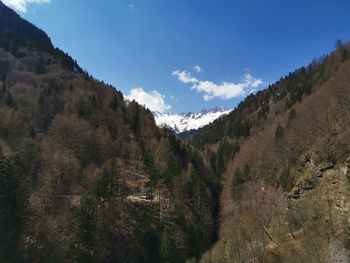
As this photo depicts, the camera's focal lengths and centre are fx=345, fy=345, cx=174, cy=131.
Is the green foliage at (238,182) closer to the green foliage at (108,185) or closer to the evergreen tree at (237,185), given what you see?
the evergreen tree at (237,185)

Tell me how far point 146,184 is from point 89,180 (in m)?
14.4

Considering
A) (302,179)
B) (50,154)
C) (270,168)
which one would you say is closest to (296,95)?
(270,168)

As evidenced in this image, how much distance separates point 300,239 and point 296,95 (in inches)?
4505

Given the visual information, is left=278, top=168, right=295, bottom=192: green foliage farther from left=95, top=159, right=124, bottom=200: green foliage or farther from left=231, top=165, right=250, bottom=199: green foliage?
left=95, top=159, right=124, bottom=200: green foliage

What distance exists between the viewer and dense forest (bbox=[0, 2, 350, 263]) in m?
48.5

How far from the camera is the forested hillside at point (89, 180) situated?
52.1 m

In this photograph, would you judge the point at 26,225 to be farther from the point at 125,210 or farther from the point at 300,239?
the point at 300,239

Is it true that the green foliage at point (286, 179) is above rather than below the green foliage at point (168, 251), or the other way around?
above

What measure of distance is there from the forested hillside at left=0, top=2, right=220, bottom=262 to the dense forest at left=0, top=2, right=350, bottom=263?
0.93 ft

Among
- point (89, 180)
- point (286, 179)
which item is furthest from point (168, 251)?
point (286, 179)

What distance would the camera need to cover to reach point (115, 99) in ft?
440

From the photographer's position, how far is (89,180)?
266ft

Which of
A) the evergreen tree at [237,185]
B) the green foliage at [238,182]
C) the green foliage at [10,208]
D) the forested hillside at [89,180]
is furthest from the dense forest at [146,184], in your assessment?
the evergreen tree at [237,185]

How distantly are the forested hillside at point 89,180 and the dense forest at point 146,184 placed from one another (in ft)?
0.93
